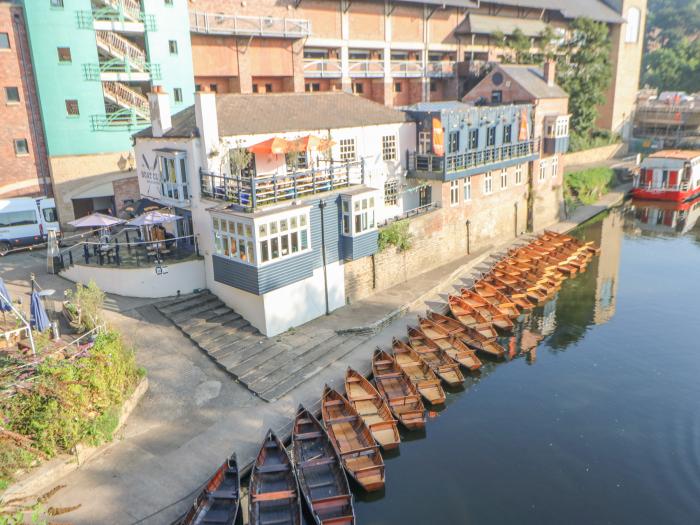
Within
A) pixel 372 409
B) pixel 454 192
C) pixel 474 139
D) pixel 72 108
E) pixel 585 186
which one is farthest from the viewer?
pixel 585 186

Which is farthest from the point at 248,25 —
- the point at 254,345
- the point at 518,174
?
the point at 254,345

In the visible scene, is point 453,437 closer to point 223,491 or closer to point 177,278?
point 223,491

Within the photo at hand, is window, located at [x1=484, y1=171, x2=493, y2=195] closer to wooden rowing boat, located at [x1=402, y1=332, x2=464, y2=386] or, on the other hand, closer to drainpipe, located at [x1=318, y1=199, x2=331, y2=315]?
wooden rowing boat, located at [x1=402, y1=332, x2=464, y2=386]

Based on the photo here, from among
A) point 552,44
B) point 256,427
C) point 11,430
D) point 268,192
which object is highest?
point 552,44

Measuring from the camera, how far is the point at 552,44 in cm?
5912

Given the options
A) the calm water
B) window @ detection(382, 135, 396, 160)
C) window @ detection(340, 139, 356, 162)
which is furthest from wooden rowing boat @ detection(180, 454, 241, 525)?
window @ detection(382, 135, 396, 160)

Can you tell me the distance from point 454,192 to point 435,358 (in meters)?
14.6

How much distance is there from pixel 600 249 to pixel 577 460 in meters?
26.8

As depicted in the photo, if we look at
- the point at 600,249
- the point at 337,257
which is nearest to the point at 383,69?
the point at 600,249

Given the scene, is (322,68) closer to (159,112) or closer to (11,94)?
(11,94)

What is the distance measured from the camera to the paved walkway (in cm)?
1453

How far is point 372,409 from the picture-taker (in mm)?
19359

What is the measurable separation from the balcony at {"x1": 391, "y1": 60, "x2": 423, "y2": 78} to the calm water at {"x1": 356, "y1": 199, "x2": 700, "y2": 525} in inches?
1227

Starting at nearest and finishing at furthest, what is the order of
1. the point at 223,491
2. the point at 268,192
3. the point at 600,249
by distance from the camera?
the point at 223,491
the point at 268,192
the point at 600,249
